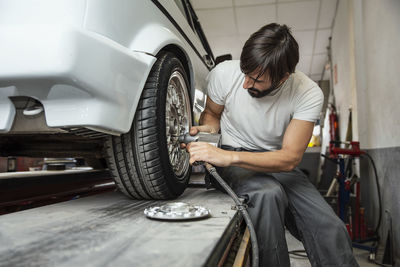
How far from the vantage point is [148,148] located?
1062mm

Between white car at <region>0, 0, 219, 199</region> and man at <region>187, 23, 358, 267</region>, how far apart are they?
210 millimetres

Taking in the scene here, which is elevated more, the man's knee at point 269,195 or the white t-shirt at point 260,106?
the white t-shirt at point 260,106

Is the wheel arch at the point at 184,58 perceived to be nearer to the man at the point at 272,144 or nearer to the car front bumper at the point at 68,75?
the man at the point at 272,144

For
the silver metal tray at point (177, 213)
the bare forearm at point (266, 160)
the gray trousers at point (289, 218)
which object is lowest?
the gray trousers at point (289, 218)

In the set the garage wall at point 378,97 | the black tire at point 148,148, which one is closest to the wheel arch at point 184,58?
the black tire at point 148,148

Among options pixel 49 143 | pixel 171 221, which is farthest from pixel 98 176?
pixel 171 221

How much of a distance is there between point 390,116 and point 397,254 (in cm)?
95

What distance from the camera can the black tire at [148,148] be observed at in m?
1.06

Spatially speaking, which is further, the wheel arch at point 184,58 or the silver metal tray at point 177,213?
the wheel arch at point 184,58

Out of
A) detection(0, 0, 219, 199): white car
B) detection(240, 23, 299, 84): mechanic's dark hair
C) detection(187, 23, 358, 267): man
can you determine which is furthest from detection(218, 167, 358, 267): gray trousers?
detection(240, 23, 299, 84): mechanic's dark hair

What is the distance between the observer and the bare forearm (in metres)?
1.22

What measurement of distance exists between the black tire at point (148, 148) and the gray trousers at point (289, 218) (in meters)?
0.34

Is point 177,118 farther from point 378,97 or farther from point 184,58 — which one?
point 378,97

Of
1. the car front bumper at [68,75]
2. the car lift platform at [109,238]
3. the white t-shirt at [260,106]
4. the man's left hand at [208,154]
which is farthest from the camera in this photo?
the white t-shirt at [260,106]
